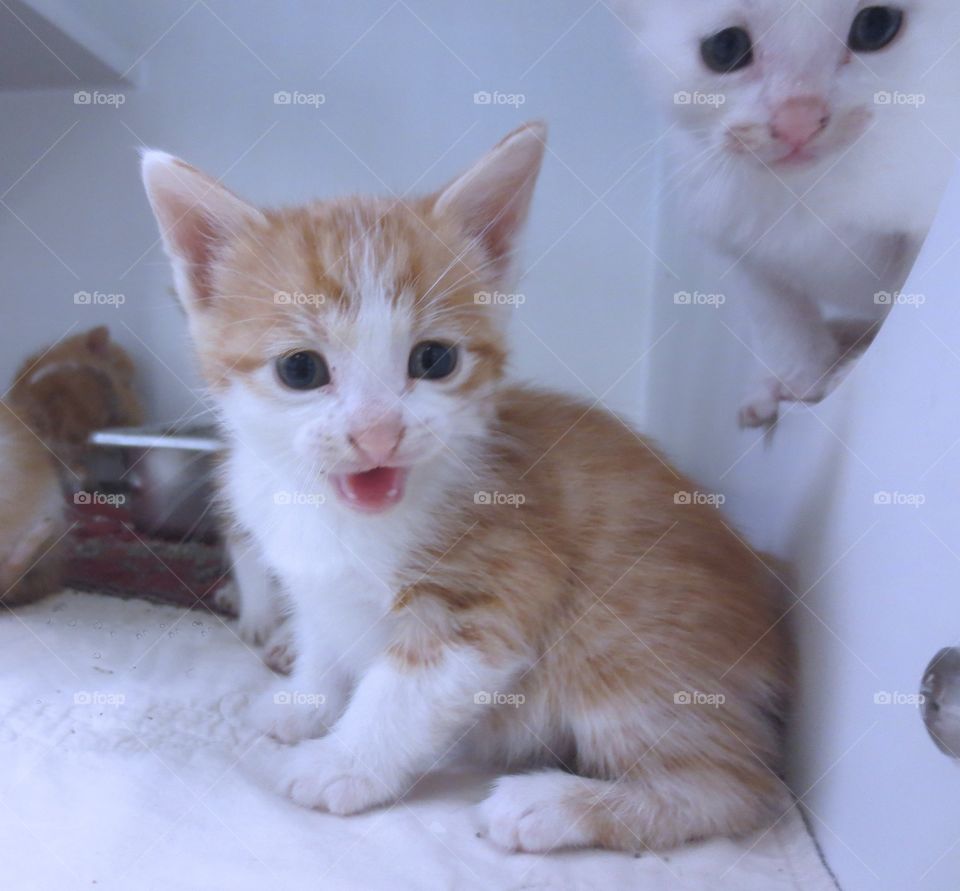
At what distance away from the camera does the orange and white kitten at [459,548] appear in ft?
3.05

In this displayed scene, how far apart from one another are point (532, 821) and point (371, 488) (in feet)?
1.36

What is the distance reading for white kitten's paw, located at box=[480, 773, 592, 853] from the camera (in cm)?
88

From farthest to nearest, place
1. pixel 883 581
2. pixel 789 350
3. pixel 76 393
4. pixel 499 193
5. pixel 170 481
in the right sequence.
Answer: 1. pixel 76 393
2. pixel 170 481
3. pixel 789 350
4. pixel 499 193
5. pixel 883 581

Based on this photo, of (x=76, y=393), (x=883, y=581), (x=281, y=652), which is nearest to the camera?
(x=883, y=581)

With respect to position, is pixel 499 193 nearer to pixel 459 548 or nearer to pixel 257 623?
pixel 459 548

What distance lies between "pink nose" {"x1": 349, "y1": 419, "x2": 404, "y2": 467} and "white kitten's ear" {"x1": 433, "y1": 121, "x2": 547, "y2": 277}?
Result: 34 centimetres

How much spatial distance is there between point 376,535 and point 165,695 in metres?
0.44

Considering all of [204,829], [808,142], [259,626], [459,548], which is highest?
[808,142]

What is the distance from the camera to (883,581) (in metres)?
0.84

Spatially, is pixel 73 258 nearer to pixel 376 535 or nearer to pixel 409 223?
pixel 409 223

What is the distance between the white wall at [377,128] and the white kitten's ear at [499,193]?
400 millimetres

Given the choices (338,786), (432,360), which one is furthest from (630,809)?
(432,360)

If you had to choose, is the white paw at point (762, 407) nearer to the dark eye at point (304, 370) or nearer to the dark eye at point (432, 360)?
the dark eye at point (432, 360)

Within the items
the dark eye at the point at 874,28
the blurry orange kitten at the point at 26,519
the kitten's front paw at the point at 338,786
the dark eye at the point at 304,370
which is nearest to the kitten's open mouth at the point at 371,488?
the dark eye at the point at 304,370
